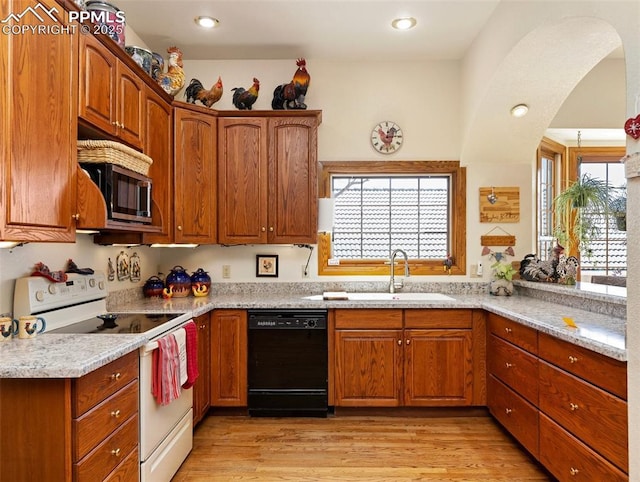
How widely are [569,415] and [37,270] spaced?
2728 millimetres

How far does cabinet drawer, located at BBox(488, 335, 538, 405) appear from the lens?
2.38m

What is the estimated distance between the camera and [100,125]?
6.87 feet

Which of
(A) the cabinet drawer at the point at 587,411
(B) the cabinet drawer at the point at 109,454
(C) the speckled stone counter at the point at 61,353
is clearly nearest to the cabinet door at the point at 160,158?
(C) the speckled stone counter at the point at 61,353

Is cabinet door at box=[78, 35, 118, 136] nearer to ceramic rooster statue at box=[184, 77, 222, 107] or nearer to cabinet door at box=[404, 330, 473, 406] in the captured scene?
ceramic rooster statue at box=[184, 77, 222, 107]

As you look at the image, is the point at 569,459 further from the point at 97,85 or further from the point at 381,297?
the point at 97,85

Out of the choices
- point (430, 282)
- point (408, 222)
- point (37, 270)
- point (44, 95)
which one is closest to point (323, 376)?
point (430, 282)

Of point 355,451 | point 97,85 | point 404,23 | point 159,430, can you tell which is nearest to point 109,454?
point 159,430

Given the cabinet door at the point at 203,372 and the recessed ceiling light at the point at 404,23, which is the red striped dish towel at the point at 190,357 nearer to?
the cabinet door at the point at 203,372

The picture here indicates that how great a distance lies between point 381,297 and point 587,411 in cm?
170

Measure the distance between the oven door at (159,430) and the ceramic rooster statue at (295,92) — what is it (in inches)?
86.4

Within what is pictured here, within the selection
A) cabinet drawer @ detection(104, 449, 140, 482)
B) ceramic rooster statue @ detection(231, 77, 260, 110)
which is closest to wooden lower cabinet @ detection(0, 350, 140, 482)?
cabinet drawer @ detection(104, 449, 140, 482)

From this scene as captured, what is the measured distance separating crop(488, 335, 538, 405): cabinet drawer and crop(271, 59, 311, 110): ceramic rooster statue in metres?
2.35

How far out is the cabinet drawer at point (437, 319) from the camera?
307 cm

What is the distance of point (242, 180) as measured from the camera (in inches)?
131
